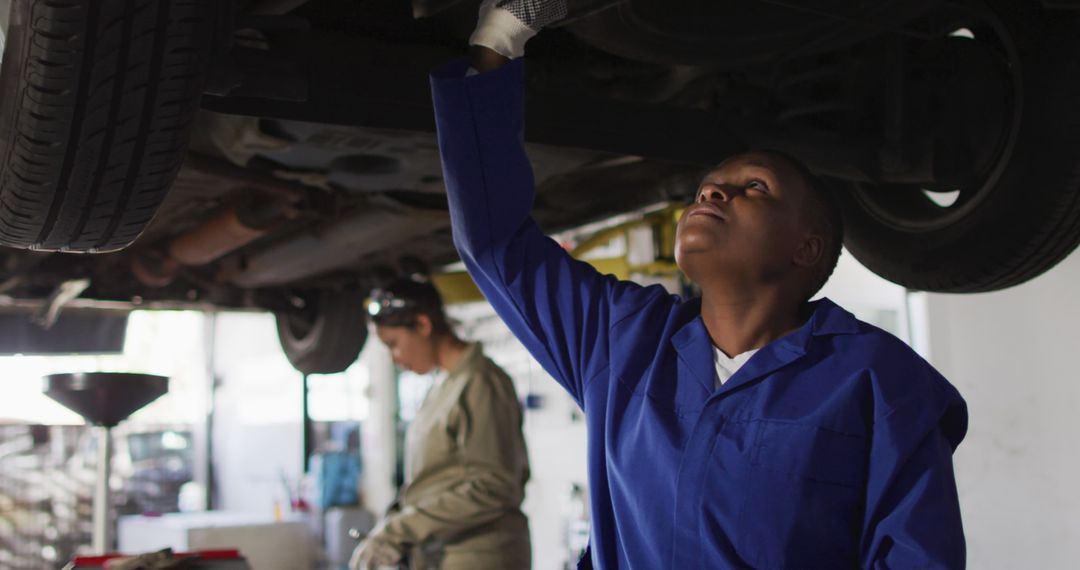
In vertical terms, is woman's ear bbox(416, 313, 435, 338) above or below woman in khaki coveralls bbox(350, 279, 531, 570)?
above

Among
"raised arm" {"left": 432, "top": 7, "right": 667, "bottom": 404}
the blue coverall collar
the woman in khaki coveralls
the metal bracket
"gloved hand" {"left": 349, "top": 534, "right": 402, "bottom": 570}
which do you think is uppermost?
the metal bracket

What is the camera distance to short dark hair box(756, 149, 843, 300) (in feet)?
4.24

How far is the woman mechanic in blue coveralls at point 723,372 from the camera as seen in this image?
110 centimetres

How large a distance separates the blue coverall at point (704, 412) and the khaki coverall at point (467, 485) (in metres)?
1.35

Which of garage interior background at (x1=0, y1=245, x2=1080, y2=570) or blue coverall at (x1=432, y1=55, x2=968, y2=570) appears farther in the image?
garage interior background at (x1=0, y1=245, x2=1080, y2=570)

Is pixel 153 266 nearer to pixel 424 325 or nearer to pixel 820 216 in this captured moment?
pixel 424 325

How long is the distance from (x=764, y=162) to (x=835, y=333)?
0.23m

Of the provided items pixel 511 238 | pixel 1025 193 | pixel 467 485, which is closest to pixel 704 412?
pixel 511 238

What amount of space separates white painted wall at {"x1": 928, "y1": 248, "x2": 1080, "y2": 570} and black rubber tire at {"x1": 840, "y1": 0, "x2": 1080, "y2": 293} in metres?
1.33

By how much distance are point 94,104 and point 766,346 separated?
84cm

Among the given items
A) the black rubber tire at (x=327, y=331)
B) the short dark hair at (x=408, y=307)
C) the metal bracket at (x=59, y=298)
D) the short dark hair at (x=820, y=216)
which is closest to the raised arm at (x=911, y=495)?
the short dark hair at (x=820, y=216)

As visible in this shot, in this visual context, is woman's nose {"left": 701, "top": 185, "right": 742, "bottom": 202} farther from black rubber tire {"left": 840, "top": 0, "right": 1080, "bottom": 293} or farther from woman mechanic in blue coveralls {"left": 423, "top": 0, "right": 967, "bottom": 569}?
black rubber tire {"left": 840, "top": 0, "right": 1080, "bottom": 293}

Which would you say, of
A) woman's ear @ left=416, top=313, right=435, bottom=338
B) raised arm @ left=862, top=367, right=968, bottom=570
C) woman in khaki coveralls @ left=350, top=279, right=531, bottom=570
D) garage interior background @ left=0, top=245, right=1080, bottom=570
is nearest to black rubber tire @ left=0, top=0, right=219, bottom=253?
raised arm @ left=862, top=367, right=968, bottom=570

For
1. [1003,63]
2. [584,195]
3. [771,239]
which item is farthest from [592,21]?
[584,195]
